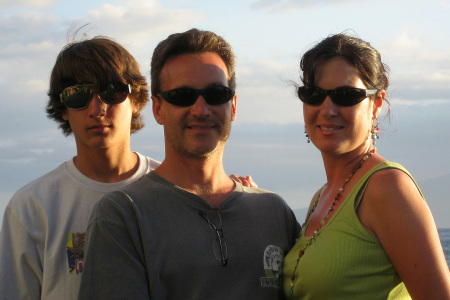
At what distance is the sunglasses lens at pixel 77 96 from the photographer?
206 inches

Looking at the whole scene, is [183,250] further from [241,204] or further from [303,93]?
[303,93]

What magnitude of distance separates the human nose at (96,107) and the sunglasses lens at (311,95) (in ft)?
4.95

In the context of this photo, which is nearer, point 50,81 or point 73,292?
point 73,292

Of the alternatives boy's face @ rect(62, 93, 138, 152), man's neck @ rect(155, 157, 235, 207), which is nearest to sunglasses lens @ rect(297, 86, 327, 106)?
man's neck @ rect(155, 157, 235, 207)

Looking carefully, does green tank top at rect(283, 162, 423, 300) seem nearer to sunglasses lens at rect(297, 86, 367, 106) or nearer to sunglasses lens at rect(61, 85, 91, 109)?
sunglasses lens at rect(297, 86, 367, 106)

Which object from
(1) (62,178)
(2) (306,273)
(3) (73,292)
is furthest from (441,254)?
(1) (62,178)

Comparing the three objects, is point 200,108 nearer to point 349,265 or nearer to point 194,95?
point 194,95

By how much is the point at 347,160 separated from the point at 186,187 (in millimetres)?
1159

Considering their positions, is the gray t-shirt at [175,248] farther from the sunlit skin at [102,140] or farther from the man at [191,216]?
the sunlit skin at [102,140]

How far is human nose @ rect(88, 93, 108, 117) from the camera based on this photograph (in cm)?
515

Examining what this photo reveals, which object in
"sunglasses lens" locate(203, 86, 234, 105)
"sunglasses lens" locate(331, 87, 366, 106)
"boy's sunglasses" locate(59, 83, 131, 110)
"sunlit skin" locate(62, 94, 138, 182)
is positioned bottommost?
"sunlit skin" locate(62, 94, 138, 182)

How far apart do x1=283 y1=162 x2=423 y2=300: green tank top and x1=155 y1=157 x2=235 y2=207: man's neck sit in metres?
0.75

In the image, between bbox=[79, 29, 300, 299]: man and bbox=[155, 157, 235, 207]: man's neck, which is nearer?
bbox=[79, 29, 300, 299]: man

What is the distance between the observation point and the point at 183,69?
4.73 metres
